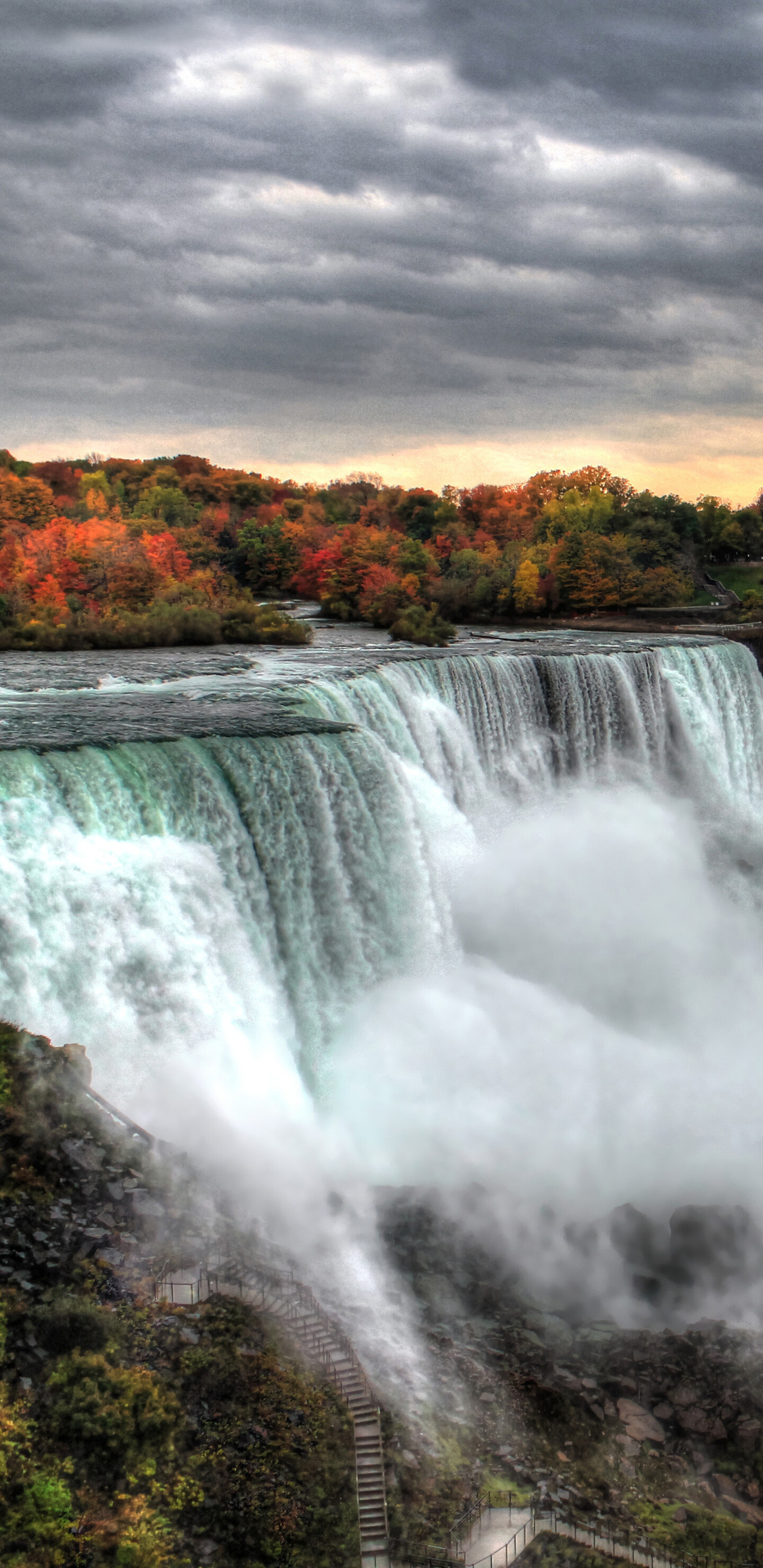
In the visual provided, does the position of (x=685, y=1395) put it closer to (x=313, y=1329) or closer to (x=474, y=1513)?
(x=474, y=1513)

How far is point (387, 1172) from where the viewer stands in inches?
574

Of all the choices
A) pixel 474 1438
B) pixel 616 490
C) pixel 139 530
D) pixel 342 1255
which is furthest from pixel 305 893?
pixel 616 490

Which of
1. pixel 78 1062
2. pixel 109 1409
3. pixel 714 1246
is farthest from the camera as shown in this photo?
pixel 714 1246

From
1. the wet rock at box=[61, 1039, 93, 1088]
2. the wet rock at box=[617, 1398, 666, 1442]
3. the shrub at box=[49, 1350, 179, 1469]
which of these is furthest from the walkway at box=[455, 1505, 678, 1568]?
the wet rock at box=[61, 1039, 93, 1088]

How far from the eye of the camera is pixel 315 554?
5056cm

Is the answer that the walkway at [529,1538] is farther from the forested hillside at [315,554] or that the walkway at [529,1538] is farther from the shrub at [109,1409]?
the forested hillside at [315,554]

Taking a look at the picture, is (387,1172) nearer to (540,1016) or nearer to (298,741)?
(540,1016)

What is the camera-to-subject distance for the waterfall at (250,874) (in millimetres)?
13867

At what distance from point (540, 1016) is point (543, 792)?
7.78 m

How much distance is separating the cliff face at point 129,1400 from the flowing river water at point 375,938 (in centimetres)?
206

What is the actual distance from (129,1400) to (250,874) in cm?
778

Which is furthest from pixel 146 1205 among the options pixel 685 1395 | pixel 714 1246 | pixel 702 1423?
pixel 714 1246

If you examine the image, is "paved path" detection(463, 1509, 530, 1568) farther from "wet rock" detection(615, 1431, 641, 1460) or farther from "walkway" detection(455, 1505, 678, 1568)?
"wet rock" detection(615, 1431, 641, 1460)

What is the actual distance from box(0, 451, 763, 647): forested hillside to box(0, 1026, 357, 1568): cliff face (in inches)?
945
